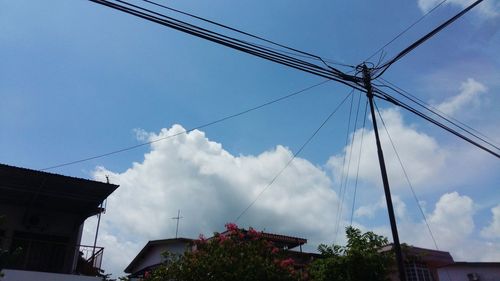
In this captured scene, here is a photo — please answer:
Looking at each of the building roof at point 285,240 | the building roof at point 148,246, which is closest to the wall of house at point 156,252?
the building roof at point 148,246

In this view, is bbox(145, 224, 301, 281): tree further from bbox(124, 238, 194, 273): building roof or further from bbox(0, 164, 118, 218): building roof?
bbox(124, 238, 194, 273): building roof

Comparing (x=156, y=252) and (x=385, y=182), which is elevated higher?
A: (x=156, y=252)

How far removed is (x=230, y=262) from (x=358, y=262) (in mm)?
4889

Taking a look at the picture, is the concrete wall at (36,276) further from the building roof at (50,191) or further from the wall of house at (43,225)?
the building roof at (50,191)

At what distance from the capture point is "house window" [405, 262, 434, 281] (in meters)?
22.7

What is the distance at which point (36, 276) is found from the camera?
16.0 meters

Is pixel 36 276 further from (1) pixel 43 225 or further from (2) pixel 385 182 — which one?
(2) pixel 385 182

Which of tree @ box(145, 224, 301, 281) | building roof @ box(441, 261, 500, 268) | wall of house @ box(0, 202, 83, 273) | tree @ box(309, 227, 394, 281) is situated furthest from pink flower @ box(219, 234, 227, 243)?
building roof @ box(441, 261, 500, 268)

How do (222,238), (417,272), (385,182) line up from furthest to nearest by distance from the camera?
1. (417,272)
2. (222,238)
3. (385,182)

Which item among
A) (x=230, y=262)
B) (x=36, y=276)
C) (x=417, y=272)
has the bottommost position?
(x=230, y=262)

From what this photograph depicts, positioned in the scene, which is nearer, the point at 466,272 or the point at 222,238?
the point at 222,238

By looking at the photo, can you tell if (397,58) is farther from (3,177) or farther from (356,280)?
(3,177)

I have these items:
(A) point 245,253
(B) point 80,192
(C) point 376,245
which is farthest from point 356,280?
(B) point 80,192

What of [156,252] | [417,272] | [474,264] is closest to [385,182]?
[417,272]
